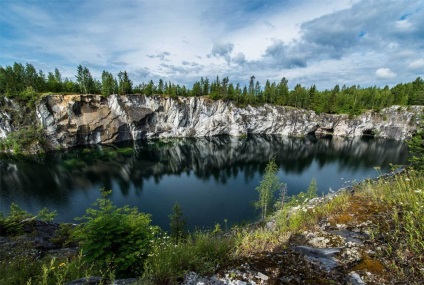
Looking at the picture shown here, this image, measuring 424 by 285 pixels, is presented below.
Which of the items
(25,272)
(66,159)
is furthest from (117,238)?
(66,159)

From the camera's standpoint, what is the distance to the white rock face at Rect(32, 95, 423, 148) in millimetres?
70625

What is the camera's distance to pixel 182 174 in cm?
4956

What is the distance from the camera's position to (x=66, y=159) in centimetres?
5872

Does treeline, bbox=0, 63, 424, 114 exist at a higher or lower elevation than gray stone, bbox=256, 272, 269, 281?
higher

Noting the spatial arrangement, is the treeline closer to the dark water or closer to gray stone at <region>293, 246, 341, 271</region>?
the dark water

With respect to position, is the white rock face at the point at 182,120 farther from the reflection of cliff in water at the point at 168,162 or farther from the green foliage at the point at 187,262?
the green foliage at the point at 187,262

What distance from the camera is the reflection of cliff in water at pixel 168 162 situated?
42.7 m

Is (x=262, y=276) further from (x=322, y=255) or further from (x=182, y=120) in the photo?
(x=182, y=120)

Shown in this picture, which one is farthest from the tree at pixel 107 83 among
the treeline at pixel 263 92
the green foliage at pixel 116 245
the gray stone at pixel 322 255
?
the gray stone at pixel 322 255

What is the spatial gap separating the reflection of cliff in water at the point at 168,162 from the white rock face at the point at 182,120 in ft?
27.2

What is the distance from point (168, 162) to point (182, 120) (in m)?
36.7

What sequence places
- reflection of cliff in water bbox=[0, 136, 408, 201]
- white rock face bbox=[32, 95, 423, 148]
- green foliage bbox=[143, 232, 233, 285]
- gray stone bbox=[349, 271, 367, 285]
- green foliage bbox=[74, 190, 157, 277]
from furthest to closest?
white rock face bbox=[32, 95, 423, 148], reflection of cliff in water bbox=[0, 136, 408, 201], green foliage bbox=[74, 190, 157, 277], green foliage bbox=[143, 232, 233, 285], gray stone bbox=[349, 271, 367, 285]

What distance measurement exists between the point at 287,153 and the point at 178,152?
35.4 meters

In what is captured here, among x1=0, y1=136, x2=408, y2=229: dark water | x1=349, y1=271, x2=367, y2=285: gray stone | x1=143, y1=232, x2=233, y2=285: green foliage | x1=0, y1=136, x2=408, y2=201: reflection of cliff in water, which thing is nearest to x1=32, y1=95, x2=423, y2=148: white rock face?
x1=0, y1=136, x2=408, y2=201: reflection of cliff in water
